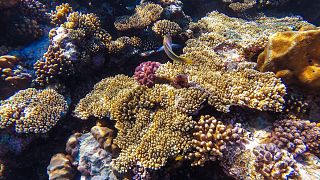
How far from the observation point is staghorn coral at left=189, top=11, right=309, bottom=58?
4.84m

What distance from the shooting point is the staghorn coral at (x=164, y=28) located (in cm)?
553

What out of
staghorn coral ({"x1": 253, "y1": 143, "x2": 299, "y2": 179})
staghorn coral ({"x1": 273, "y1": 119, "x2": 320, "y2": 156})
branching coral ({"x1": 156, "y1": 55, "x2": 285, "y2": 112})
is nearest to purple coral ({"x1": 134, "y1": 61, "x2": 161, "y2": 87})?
branching coral ({"x1": 156, "y1": 55, "x2": 285, "y2": 112})

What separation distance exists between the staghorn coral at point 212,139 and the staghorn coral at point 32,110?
113 inches

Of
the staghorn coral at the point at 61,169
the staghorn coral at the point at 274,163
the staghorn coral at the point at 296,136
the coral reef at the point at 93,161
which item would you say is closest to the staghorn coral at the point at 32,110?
the staghorn coral at the point at 61,169

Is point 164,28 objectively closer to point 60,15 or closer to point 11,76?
point 60,15

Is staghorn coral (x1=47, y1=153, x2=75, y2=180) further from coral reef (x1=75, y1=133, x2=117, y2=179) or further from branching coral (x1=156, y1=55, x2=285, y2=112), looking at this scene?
branching coral (x1=156, y1=55, x2=285, y2=112)

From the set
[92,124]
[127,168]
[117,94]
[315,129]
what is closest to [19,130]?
[92,124]

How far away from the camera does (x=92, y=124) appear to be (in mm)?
4789

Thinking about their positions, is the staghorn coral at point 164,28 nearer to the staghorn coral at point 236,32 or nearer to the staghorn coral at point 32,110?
the staghorn coral at point 236,32

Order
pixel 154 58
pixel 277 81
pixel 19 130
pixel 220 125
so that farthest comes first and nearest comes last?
pixel 154 58 → pixel 19 130 → pixel 277 81 → pixel 220 125

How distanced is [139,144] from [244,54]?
2.97 meters

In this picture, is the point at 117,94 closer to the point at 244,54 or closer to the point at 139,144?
the point at 139,144

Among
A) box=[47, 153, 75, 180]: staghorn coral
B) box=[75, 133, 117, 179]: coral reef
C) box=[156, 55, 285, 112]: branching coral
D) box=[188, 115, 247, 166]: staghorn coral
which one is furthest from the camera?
box=[47, 153, 75, 180]: staghorn coral

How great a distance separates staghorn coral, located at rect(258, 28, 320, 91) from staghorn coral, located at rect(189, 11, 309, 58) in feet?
2.09
